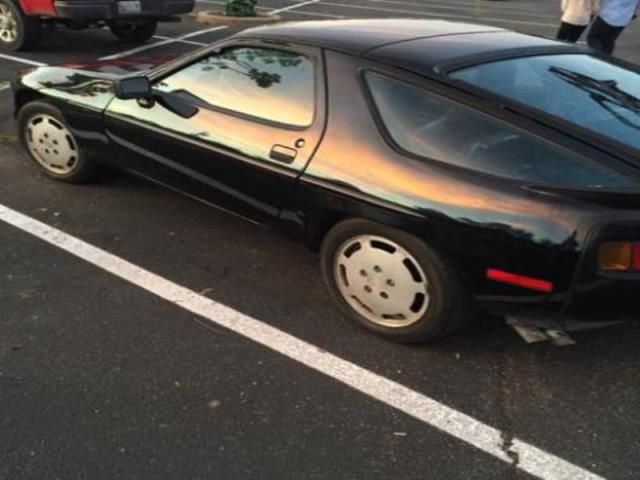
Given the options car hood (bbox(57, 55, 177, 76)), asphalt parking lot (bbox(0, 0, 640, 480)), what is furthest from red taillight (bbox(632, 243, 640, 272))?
car hood (bbox(57, 55, 177, 76))

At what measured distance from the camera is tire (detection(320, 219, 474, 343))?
296 centimetres

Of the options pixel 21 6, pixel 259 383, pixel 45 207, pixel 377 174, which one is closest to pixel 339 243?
pixel 377 174

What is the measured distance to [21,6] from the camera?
8.57 meters

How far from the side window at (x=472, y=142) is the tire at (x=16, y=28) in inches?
275

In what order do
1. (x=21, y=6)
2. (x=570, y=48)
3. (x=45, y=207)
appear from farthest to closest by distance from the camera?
(x=21, y=6), (x=45, y=207), (x=570, y=48)

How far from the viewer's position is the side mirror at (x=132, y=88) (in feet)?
12.7

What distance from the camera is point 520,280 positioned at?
109 inches

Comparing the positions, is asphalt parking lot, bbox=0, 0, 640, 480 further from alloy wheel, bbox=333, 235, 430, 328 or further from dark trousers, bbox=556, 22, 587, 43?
dark trousers, bbox=556, 22, 587, 43

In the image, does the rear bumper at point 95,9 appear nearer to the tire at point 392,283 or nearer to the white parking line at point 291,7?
the white parking line at point 291,7

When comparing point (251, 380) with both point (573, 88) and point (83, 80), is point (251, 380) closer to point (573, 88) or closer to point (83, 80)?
point (573, 88)

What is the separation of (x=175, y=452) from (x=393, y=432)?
2.65ft

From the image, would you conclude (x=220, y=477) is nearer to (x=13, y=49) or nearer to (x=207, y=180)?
(x=207, y=180)

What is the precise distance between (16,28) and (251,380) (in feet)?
24.7

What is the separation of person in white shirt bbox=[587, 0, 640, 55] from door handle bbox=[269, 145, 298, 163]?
525 cm
